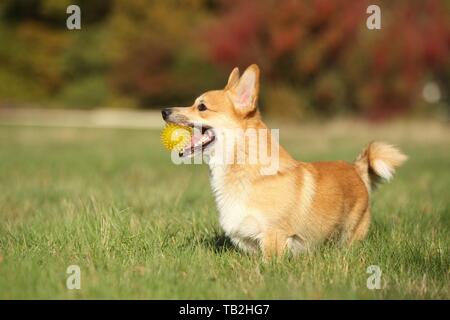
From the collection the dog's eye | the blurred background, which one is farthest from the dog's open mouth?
the blurred background

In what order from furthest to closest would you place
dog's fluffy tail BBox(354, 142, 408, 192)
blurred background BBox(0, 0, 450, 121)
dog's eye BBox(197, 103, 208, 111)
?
1. blurred background BBox(0, 0, 450, 121)
2. dog's fluffy tail BBox(354, 142, 408, 192)
3. dog's eye BBox(197, 103, 208, 111)

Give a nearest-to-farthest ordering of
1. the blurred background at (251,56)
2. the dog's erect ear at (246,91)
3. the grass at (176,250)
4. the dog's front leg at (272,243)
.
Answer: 1. the grass at (176,250)
2. the dog's front leg at (272,243)
3. the dog's erect ear at (246,91)
4. the blurred background at (251,56)

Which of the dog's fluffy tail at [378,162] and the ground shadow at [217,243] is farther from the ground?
the dog's fluffy tail at [378,162]

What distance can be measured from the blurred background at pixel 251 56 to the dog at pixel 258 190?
62.6ft

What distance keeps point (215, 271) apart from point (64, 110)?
1048 inches

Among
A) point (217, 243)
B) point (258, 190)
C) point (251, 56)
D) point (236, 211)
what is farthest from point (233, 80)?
point (251, 56)

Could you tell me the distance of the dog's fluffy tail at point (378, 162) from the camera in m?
5.45

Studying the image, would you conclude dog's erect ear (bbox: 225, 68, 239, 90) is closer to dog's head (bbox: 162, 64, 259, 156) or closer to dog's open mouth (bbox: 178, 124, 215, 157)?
dog's head (bbox: 162, 64, 259, 156)

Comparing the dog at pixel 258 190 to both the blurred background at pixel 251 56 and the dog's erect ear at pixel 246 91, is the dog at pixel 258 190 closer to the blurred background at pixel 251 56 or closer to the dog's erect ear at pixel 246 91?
the dog's erect ear at pixel 246 91

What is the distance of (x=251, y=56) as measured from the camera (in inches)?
968

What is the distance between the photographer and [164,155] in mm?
13695

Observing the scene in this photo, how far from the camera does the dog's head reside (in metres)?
4.60

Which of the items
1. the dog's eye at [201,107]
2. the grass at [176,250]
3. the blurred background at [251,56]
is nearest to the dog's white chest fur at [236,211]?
the grass at [176,250]

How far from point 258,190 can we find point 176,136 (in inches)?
31.7
